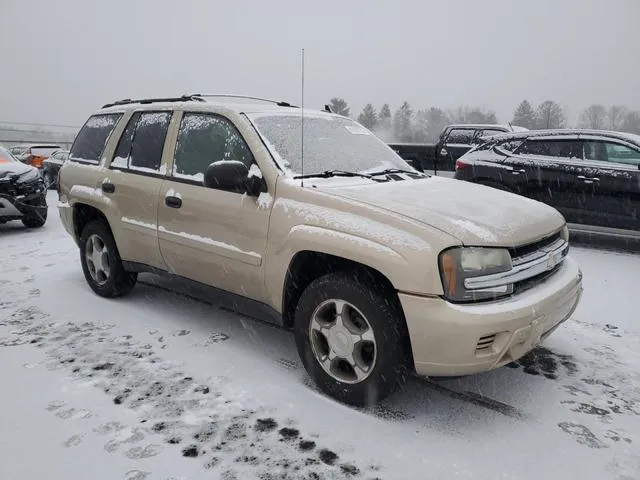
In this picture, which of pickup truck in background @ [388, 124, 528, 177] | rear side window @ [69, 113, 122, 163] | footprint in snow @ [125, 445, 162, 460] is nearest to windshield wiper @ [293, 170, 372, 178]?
footprint in snow @ [125, 445, 162, 460]

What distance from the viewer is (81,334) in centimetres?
410

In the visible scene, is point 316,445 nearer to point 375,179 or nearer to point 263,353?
point 263,353

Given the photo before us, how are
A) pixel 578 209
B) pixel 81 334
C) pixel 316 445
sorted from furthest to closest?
pixel 578 209
pixel 81 334
pixel 316 445

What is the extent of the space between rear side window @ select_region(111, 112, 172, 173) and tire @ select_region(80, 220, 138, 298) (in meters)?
0.67

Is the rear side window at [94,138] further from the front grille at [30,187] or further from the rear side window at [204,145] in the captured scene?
the front grille at [30,187]

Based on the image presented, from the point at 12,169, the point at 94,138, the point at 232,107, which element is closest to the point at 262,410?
the point at 232,107

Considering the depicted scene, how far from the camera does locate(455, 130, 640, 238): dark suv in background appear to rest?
23.4 ft

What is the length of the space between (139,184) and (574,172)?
6097mm

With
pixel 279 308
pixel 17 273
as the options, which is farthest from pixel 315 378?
pixel 17 273

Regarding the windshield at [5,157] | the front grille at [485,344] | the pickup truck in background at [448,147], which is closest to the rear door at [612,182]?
the pickup truck in background at [448,147]

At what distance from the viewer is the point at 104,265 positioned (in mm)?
4961

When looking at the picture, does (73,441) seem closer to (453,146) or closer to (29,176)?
(29,176)

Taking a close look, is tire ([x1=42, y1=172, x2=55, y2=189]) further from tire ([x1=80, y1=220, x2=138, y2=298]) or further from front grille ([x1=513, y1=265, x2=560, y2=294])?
front grille ([x1=513, y1=265, x2=560, y2=294])

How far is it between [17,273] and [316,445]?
4823mm
